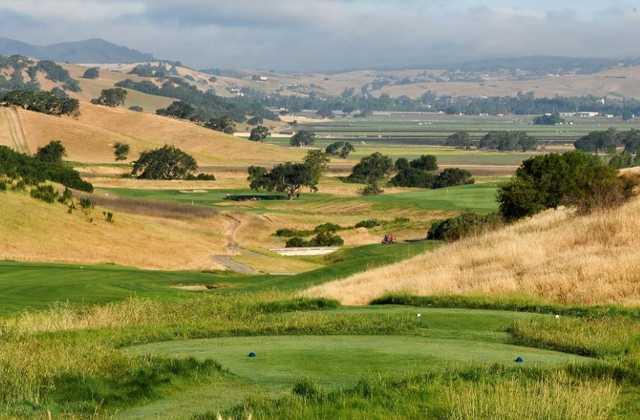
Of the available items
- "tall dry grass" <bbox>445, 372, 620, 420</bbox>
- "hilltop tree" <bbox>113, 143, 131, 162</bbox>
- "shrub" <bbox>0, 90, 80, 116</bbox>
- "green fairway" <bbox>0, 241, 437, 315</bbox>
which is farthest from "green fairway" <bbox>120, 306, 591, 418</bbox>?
"shrub" <bbox>0, 90, 80, 116</bbox>

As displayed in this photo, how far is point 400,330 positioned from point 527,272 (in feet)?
37.1

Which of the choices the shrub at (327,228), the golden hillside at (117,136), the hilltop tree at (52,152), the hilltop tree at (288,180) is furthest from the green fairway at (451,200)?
the golden hillside at (117,136)

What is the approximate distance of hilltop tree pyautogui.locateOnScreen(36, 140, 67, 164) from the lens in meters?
133

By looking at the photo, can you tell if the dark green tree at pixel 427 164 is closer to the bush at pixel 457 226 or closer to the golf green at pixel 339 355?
the bush at pixel 457 226

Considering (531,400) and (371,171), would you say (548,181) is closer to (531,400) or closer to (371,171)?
(531,400)

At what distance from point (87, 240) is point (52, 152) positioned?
8035 cm

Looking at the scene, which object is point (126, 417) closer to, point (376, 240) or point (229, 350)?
point (229, 350)

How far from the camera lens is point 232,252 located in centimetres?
6650

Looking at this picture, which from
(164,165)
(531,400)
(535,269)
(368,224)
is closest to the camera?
(531,400)

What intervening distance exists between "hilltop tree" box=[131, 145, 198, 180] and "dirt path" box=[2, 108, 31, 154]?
44.8 ft

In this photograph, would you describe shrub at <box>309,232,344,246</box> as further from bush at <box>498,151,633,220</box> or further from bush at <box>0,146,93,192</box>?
bush at <box>0,146,93,192</box>

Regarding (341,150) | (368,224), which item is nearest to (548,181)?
(368,224)

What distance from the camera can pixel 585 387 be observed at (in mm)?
11602

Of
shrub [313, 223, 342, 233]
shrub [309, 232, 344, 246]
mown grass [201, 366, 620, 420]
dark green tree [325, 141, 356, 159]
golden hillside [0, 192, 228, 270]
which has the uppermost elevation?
mown grass [201, 366, 620, 420]
